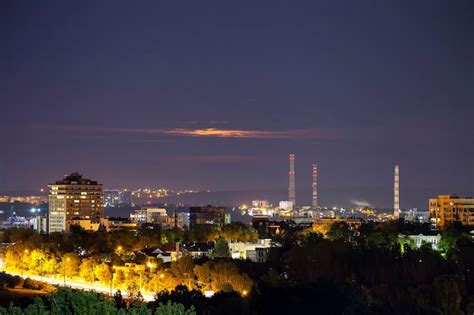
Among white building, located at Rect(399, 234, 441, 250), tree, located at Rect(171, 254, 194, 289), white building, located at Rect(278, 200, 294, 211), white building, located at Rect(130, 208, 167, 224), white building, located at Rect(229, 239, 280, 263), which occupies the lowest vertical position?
tree, located at Rect(171, 254, 194, 289)

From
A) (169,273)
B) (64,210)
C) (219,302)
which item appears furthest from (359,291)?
(64,210)

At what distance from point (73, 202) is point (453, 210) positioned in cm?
3452

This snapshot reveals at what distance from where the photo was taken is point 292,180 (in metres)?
156

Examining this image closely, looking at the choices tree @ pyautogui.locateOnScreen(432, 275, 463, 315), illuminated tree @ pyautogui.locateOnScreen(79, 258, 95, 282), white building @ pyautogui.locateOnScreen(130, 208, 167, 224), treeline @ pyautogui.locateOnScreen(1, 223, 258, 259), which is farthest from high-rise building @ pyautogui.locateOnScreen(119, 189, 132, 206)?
tree @ pyautogui.locateOnScreen(432, 275, 463, 315)

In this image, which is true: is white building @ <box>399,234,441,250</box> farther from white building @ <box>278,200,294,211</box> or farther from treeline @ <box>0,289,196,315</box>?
white building @ <box>278,200,294,211</box>

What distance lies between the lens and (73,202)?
307ft

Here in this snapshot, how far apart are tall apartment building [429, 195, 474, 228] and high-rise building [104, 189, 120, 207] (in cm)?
9992

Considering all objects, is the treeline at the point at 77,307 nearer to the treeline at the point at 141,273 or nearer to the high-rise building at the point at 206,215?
the treeline at the point at 141,273

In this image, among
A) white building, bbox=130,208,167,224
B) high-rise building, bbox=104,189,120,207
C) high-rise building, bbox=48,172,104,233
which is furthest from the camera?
high-rise building, bbox=104,189,120,207

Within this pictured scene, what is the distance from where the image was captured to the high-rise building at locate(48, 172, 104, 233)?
92000mm

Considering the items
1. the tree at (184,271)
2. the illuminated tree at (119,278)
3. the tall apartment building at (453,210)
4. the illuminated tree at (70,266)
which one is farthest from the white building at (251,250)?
the tall apartment building at (453,210)

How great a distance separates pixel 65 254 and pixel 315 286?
63.3ft

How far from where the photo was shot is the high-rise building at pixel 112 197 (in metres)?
178

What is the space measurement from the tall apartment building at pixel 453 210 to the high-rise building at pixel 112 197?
99917mm
